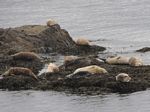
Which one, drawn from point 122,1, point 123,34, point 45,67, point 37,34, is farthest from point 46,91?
point 122,1

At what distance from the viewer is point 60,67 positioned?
33.8 m

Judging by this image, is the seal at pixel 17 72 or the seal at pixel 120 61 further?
the seal at pixel 120 61

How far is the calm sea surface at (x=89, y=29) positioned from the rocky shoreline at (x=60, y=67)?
0.75 meters

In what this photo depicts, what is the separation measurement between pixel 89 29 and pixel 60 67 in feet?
102

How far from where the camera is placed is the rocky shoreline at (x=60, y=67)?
28.4 meters

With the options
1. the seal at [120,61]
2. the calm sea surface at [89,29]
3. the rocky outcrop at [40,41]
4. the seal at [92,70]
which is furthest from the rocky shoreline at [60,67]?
the seal at [120,61]

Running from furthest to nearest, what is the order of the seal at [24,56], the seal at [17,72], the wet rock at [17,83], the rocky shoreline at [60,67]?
the seal at [24,56], the seal at [17,72], the wet rock at [17,83], the rocky shoreline at [60,67]

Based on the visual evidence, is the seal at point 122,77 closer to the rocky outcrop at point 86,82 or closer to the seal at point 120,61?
the rocky outcrop at point 86,82

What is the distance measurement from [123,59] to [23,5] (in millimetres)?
67534

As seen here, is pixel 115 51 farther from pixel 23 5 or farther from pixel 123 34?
pixel 23 5

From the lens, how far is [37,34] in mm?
42625

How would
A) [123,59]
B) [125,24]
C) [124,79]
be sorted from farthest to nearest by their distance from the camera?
1. [125,24]
2. [123,59]
3. [124,79]

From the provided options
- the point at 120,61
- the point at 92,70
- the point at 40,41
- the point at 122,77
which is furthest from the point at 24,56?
the point at 122,77

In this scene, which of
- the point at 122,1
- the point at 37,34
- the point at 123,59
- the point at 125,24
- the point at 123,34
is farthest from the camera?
the point at 122,1
